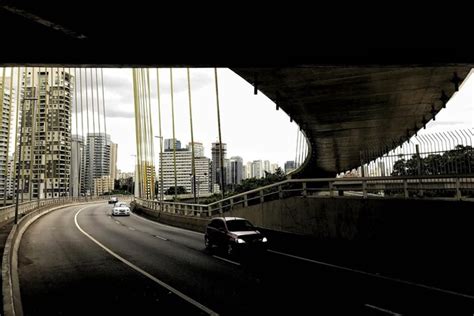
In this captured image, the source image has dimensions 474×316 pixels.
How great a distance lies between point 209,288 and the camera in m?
10.4

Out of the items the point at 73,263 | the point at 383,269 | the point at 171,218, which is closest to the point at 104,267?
the point at 73,263

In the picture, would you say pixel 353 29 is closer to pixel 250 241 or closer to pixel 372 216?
pixel 372 216

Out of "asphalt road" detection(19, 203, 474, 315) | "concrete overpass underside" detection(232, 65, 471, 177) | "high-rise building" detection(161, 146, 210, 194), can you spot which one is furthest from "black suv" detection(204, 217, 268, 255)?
"high-rise building" detection(161, 146, 210, 194)

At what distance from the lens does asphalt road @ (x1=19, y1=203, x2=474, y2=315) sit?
859 centimetres

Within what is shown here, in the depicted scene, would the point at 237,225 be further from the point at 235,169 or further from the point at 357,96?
the point at 235,169

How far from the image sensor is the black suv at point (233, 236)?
15.7m

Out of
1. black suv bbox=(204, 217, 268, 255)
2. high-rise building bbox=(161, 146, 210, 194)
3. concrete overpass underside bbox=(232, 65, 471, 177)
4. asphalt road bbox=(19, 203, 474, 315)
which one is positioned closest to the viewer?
asphalt road bbox=(19, 203, 474, 315)

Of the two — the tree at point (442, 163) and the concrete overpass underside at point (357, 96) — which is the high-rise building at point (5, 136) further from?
the tree at point (442, 163)

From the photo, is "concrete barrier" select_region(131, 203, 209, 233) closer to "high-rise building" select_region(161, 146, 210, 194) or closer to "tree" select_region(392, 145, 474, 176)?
"tree" select_region(392, 145, 474, 176)

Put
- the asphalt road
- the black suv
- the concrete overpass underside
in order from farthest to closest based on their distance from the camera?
the concrete overpass underside, the black suv, the asphalt road

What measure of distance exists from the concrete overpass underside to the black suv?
20.1 ft

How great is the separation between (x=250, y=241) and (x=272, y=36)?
8534mm

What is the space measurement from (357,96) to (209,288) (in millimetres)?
14252

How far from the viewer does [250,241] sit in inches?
624
